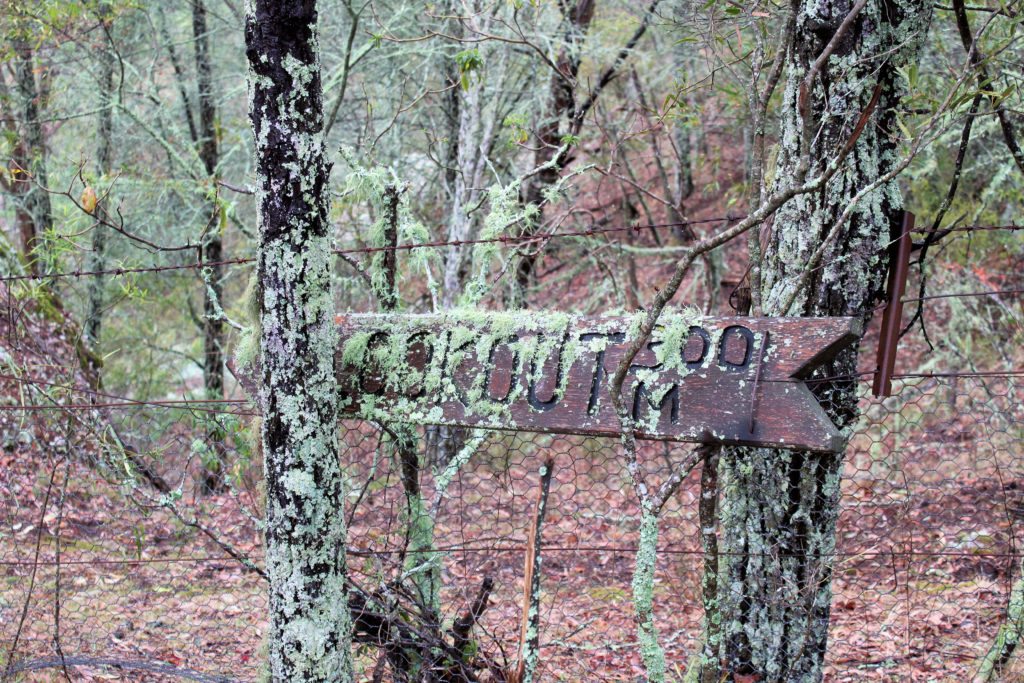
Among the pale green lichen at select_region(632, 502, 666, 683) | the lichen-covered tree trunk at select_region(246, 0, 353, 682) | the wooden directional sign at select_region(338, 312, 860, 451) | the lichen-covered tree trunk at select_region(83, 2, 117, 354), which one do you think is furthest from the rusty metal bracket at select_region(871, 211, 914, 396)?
the lichen-covered tree trunk at select_region(83, 2, 117, 354)

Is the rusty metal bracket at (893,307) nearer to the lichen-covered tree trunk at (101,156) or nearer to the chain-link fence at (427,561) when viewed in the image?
the chain-link fence at (427,561)

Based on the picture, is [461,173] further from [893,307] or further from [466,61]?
[893,307]

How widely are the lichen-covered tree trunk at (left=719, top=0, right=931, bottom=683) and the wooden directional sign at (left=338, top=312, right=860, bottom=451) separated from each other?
0.38m

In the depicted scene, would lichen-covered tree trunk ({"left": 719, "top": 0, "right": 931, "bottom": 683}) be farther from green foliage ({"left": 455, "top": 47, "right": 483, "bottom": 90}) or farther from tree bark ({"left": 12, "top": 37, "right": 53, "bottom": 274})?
tree bark ({"left": 12, "top": 37, "right": 53, "bottom": 274})

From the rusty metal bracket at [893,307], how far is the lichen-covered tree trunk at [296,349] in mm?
1732

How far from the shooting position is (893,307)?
2564mm

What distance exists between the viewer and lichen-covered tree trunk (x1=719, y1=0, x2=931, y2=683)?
2.72 m

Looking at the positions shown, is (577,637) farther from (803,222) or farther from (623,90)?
(623,90)

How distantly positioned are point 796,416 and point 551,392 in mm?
788

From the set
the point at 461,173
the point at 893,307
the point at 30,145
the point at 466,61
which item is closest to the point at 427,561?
the point at 893,307

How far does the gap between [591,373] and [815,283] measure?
864 mm

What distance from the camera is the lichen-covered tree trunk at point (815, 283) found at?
272 centimetres

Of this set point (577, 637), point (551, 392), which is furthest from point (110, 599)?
point (551, 392)

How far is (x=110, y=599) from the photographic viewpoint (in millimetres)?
5059
